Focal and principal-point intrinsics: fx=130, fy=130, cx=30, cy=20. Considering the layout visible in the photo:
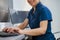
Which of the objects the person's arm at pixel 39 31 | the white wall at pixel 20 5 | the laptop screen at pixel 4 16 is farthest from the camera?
the white wall at pixel 20 5

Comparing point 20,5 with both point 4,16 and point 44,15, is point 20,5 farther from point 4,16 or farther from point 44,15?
point 44,15

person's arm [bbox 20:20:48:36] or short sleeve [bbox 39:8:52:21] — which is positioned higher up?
short sleeve [bbox 39:8:52:21]

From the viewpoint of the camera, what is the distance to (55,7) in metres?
2.89

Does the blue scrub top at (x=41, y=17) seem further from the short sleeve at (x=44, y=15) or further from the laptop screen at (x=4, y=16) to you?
the laptop screen at (x=4, y=16)

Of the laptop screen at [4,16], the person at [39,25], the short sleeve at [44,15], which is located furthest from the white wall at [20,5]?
the short sleeve at [44,15]

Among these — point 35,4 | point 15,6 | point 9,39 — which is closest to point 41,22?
point 35,4

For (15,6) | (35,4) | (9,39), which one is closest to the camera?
(9,39)

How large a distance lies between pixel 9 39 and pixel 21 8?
4.44ft

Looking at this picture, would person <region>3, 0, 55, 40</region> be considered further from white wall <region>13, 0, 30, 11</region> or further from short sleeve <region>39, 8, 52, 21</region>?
white wall <region>13, 0, 30, 11</region>

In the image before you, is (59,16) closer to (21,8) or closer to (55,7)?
(55,7)

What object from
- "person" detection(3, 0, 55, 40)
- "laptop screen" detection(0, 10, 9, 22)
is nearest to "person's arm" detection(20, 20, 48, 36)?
"person" detection(3, 0, 55, 40)

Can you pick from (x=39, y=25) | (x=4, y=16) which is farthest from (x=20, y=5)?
(x=39, y=25)

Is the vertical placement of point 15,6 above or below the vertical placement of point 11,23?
above

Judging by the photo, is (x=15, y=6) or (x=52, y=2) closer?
(x=15, y=6)
